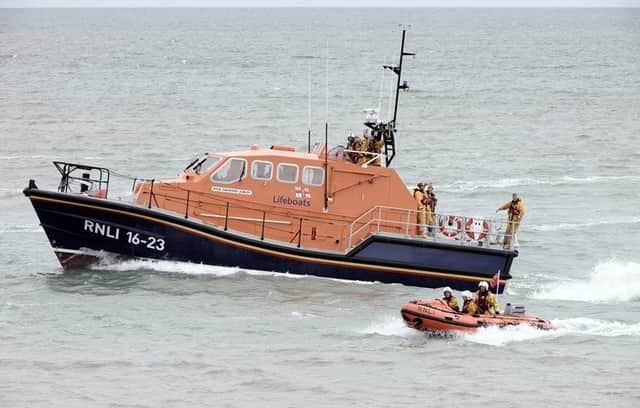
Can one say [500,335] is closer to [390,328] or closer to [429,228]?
[390,328]

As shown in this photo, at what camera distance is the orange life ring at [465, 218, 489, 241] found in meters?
22.2

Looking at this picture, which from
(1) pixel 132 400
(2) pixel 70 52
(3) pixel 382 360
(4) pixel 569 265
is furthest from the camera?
(2) pixel 70 52

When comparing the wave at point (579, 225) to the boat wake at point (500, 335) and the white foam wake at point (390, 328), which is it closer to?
the boat wake at point (500, 335)

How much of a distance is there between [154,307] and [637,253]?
38.1ft

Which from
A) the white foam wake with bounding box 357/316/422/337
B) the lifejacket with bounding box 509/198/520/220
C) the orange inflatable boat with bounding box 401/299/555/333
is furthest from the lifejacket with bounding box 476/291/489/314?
the lifejacket with bounding box 509/198/520/220

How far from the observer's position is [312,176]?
22.3 metres

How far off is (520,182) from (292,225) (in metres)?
15.1

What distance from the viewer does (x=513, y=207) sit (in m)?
22.7

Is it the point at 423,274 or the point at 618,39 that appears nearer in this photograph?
the point at 423,274

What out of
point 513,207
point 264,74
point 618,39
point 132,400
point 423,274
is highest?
point 618,39

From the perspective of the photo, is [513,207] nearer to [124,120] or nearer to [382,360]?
[382,360]

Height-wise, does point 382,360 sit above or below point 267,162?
below

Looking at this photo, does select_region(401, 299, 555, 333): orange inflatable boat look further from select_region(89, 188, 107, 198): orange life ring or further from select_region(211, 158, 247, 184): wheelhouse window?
select_region(89, 188, 107, 198): orange life ring

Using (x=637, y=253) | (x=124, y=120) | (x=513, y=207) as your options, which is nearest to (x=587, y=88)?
(x=124, y=120)
